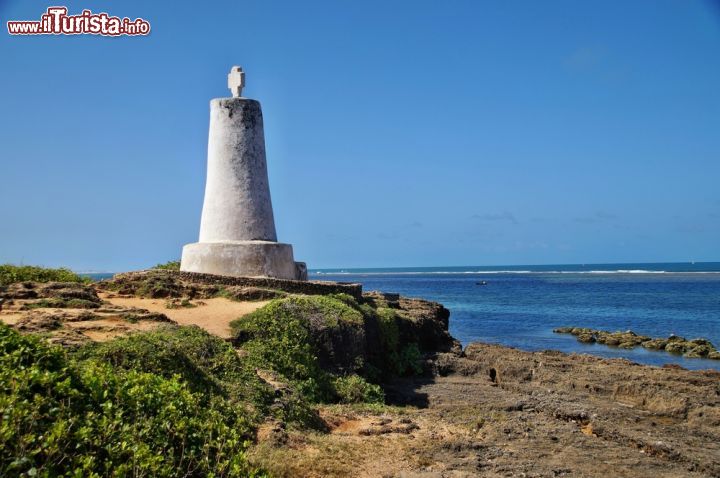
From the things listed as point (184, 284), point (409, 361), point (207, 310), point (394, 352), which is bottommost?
point (409, 361)

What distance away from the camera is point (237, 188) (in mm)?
19297

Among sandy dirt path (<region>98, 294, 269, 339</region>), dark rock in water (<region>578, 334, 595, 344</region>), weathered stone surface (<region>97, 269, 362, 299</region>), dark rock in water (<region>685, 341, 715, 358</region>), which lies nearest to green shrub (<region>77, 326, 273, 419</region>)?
sandy dirt path (<region>98, 294, 269, 339</region>)

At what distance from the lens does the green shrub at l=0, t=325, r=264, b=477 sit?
530cm

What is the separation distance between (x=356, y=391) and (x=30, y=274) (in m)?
8.34

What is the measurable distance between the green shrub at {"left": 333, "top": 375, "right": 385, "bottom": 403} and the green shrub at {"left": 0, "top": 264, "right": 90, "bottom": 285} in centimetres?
758

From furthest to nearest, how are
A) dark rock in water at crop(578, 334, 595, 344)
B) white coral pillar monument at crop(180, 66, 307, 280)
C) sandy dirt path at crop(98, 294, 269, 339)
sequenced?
dark rock in water at crop(578, 334, 595, 344) < white coral pillar monument at crop(180, 66, 307, 280) < sandy dirt path at crop(98, 294, 269, 339)

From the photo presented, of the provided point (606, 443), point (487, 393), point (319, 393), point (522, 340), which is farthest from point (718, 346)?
point (319, 393)

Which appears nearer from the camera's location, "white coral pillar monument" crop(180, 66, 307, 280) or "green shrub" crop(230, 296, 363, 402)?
"green shrub" crop(230, 296, 363, 402)

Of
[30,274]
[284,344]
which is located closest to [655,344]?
[284,344]

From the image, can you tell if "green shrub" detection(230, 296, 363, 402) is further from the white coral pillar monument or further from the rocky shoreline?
the rocky shoreline

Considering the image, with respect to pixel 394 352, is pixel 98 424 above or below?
above

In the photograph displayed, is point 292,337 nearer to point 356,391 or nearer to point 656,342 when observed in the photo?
point 356,391

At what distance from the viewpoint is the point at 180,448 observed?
22.1ft

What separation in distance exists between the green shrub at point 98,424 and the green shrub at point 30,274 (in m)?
8.43
